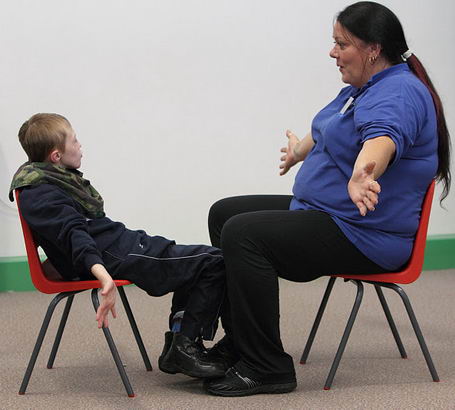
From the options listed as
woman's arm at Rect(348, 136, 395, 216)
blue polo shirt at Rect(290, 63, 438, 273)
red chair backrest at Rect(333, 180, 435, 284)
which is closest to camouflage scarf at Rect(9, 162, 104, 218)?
blue polo shirt at Rect(290, 63, 438, 273)

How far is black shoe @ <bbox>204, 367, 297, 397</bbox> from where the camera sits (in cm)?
239

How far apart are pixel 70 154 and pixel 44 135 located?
0.09 m

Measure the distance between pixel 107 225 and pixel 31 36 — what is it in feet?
6.32

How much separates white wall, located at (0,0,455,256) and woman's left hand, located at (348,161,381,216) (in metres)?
2.27

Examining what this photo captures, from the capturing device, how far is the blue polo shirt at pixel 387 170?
231 centimetres

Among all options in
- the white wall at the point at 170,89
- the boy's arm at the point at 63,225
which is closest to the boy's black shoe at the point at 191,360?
the boy's arm at the point at 63,225

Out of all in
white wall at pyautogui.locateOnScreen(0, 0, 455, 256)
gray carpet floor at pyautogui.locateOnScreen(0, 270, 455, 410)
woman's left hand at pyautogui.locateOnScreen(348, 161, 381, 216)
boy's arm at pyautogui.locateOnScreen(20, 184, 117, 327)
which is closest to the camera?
woman's left hand at pyautogui.locateOnScreen(348, 161, 381, 216)

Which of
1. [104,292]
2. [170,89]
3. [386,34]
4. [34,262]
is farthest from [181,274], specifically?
[170,89]

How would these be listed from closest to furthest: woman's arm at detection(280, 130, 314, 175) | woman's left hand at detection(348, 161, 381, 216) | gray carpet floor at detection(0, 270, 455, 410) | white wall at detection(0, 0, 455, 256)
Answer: woman's left hand at detection(348, 161, 381, 216) < gray carpet floor at detection(0, 270, 455, 410) < woman's arm at detection(280, 130, 314, 175) < white wall at detection(0, 0, 455, 256)

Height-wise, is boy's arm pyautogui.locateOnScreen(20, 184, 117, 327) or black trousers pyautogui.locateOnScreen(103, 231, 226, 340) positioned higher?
boy's arm pyautogui.locateOnScreen(20, 184, 117, 327)

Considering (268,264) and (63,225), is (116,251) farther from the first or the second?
(268,264)

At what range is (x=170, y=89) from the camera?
4285 millimetres

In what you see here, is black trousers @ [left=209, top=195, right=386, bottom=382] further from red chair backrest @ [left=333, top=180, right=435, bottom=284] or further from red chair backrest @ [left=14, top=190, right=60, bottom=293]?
red chair backrest @ [left=14, top=190, right=60, bottom=293]

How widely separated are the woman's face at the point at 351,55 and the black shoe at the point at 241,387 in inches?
36.4
